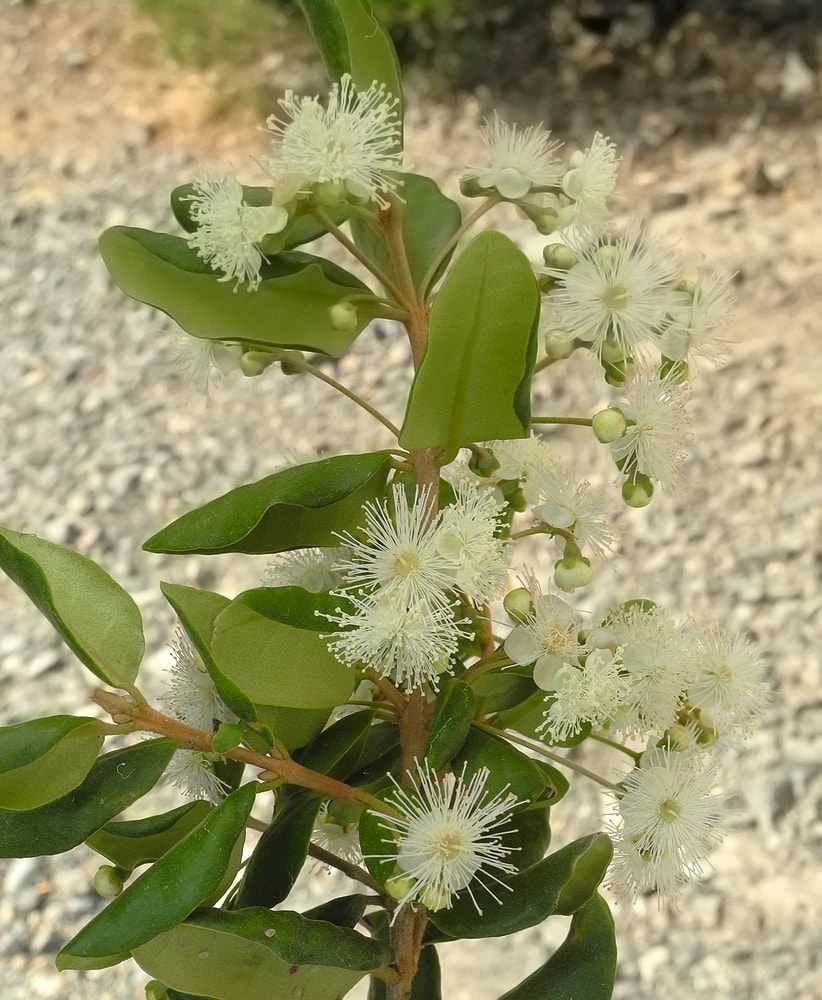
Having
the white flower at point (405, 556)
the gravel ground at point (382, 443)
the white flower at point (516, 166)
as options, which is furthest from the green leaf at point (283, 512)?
the gravel ground at point (382, 443)

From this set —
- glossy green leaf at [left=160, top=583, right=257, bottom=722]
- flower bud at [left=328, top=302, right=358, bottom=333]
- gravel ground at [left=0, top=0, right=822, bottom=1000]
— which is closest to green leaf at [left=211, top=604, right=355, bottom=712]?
glossy green leaf at [left=160, top=583, right=257, bottom=722]

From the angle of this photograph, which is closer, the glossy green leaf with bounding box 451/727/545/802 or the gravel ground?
the glossy green leaf with bounding box 451/727/545/802

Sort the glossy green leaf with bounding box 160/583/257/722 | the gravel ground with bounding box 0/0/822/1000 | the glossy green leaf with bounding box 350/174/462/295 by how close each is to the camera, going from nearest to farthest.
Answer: the glossy green leaf with bounding box 160/583/257/722
the glossy green leaf with bounding box 350/174/462/295
the gravel ground with bounding box 0/0/822/1000

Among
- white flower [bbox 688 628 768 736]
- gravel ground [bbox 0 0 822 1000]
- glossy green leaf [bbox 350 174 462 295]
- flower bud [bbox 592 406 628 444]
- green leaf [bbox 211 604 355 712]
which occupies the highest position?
gravel ground [bbox 0 0 822 1000]

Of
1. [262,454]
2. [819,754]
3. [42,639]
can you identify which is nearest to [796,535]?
[819,754]

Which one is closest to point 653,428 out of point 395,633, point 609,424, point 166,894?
point 609,424

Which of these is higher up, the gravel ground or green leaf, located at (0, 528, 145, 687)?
the gravel ground

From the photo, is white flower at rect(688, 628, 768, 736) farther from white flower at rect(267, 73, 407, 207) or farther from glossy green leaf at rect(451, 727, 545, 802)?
white flower at rect(267, 73, 407, 207)
